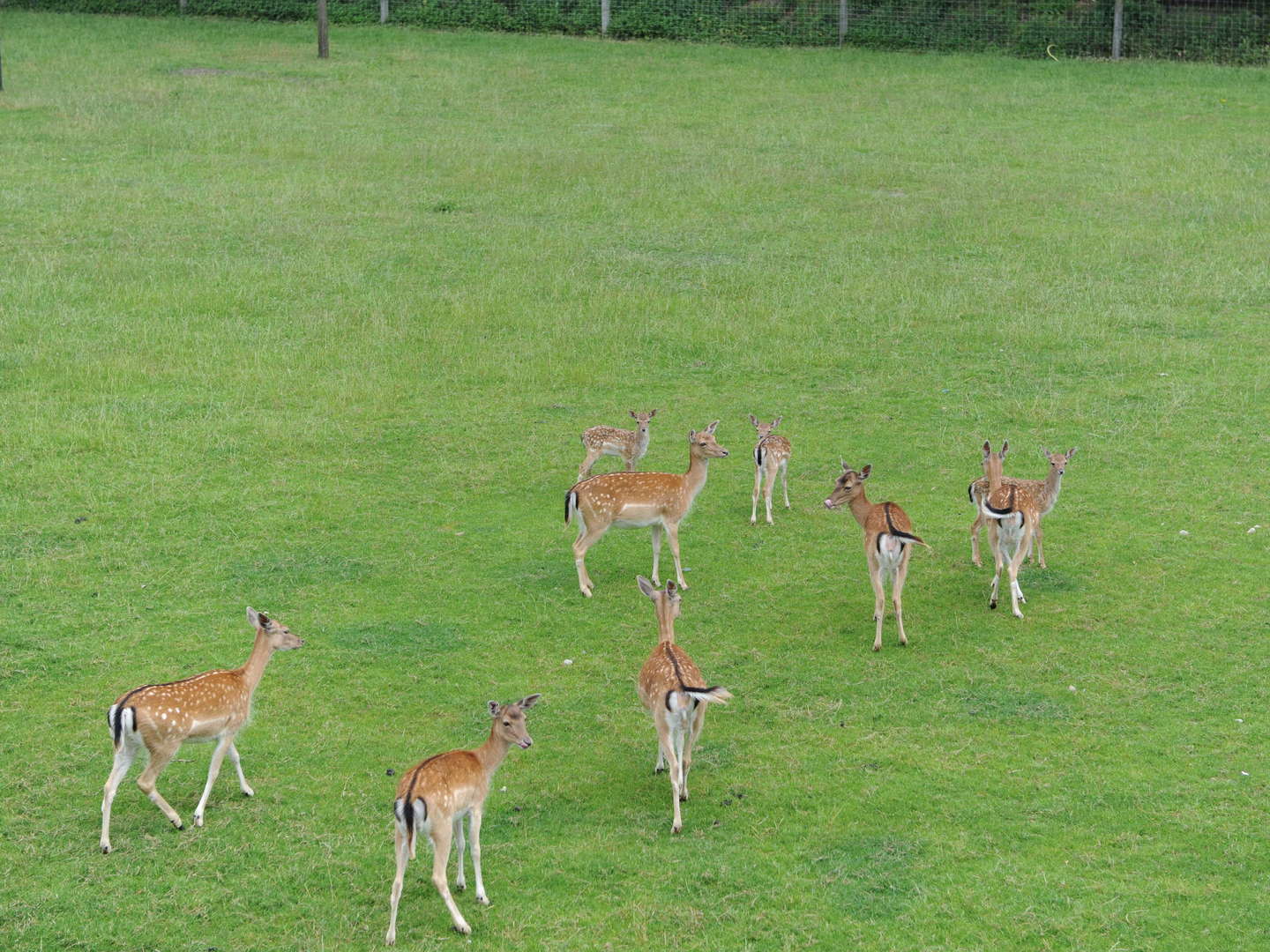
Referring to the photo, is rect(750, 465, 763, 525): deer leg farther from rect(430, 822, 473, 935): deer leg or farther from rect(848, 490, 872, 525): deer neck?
rect(430, 822, 473, 935): deer leg

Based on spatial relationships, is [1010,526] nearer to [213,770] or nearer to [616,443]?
[616,443]

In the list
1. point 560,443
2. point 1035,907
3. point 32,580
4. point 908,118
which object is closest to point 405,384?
point 560,443

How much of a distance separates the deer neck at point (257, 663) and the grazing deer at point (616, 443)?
5.29m

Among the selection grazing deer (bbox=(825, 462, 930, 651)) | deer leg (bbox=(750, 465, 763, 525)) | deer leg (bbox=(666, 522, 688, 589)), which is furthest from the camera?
deer leg (bbox=(750, 465, 763, 525))

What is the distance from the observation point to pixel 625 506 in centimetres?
1255

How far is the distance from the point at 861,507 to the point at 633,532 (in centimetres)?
270

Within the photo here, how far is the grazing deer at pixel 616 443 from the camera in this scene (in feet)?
47.8

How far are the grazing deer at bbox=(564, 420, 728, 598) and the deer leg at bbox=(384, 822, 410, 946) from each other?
4707 millimetres

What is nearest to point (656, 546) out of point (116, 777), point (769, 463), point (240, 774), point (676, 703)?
point (769, 463)

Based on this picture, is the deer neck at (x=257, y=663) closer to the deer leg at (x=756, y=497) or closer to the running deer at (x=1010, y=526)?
the deer leg at (x=756, y=497)

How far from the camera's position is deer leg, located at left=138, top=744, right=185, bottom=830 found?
892 cm

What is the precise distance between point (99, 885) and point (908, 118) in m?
25.4

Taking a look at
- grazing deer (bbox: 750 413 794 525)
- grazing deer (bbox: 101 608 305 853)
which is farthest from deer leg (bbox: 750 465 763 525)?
grazing deer (bbox: 101 608 305 853)

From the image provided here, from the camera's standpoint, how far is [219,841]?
29.2 ft
